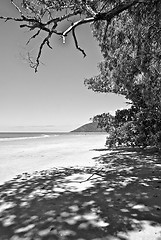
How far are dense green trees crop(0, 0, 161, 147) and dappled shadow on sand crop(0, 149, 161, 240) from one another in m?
4.08

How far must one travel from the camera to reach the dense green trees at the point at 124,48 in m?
5.99

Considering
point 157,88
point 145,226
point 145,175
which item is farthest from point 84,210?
point 157,88

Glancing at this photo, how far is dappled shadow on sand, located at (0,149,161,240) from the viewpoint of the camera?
336 cm

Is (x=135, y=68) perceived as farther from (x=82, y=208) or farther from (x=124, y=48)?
(x=82, y=208)

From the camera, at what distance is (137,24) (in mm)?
7707

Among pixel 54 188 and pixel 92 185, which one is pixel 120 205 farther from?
pixel 54 188

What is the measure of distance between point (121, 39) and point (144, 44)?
125 cm

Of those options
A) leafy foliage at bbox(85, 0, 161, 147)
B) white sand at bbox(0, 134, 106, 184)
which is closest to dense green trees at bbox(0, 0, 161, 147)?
leafy foliage at bbox(85, 0, 161, 147)

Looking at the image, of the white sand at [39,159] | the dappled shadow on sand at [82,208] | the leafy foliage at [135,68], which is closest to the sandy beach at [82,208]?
the dappled shadow on sand at [82,208]

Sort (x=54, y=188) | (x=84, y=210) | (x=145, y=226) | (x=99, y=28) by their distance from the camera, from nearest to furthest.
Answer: (x=145, y=226) → (x=84, y=210) → (x=54, y=188) → (x=99, y=28)

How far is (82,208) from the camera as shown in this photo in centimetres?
434

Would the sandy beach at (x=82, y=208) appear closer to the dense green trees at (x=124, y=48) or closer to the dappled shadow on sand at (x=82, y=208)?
the dappled shadow on sand at (x=82, y=208)

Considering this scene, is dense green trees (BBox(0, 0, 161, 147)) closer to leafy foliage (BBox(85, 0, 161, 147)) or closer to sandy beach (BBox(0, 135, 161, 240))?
leafy foliage (BBox(85, 0, 161, 147))

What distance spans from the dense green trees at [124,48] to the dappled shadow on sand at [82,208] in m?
4.08
